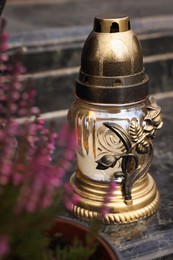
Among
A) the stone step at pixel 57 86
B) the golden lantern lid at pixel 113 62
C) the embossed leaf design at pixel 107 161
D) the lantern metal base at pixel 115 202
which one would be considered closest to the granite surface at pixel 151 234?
the lantern metal base at pixel 115 202

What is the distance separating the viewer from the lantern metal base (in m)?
1.13

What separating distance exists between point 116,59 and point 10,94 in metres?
0.52

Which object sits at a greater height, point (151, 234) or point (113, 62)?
point (113, 62)

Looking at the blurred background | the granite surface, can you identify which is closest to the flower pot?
the granite surface

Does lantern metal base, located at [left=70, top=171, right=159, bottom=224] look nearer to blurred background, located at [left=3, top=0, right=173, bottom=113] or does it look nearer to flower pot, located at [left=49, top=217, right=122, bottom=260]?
flower pot, located at [left=49, top=217, right=122, bottom=260]

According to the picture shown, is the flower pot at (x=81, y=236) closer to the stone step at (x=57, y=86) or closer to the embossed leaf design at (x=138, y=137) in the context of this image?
the embossed leaf design at (x=138, y=137)

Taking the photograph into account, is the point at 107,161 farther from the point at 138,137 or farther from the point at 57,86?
the point at 57,86

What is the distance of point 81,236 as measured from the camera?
797 mm

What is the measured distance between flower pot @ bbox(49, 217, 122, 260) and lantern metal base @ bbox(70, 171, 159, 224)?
291 millimetres

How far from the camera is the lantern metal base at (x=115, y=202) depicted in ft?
3.71

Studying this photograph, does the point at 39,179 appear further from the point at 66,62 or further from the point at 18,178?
the point at 66,62

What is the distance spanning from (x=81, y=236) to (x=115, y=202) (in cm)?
34

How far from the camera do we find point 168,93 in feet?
6.53

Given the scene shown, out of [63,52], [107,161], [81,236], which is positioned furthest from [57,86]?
[81,236]
